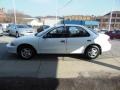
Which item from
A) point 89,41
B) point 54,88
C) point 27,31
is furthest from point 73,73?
point 27,31

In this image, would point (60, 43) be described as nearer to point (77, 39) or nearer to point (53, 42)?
point (53, 42)

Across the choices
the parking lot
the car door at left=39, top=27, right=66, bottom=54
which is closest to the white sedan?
the car door at left=39, top=27, right=66, bottom=54

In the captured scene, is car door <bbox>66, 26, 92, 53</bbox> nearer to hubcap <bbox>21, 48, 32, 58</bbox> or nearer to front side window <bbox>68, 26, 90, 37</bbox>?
front side window <bbox>68, 26, 90, 37</bbox>

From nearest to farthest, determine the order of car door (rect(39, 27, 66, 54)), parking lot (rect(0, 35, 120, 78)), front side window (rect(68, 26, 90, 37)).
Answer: parking lot (rect(0, 35, 120, 78)) < car door (rect(39, 27, 66, 54)) < front side window (rect(68, 26, 90, 37))

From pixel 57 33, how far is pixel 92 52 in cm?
167

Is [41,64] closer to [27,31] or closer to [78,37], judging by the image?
[78,37]

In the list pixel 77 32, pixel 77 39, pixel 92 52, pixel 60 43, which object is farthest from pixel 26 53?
pixel 92 52

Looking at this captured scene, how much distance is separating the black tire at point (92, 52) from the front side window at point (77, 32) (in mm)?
574

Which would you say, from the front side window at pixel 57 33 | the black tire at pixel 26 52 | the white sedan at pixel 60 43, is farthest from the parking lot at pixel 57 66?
the front side window at pixel 57 33

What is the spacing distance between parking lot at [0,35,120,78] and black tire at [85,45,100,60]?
232 mm

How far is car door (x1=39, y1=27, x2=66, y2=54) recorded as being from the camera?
29.7 feet

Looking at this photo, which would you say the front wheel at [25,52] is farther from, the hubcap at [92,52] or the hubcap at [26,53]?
the hubcap at [92,52]

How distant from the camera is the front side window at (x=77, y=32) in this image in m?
9.21

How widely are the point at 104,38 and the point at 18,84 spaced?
16.0 feet
